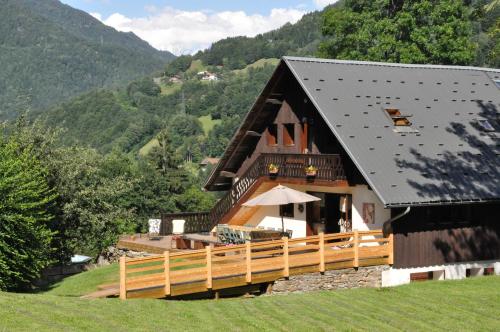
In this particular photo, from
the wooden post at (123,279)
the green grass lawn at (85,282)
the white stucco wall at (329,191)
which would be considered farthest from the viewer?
the green grass lawn at (85,282)

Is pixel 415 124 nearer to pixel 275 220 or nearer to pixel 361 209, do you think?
pixel 361 209

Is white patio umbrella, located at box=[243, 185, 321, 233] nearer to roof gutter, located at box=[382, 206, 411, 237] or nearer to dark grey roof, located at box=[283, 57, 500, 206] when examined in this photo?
dark grey roof, located at box=[283, 57, 500, 206]

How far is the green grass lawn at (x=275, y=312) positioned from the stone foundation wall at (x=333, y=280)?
74 centimetres

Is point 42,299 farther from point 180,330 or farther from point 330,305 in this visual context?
point 330,305

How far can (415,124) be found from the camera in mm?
22859

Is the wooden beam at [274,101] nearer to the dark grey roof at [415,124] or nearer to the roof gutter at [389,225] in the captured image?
the dark grey roof at [415,124]

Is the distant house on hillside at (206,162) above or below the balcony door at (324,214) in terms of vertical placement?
above

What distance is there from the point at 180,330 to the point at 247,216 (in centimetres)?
1534

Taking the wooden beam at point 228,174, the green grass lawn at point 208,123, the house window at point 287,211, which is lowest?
the house window at point 287,211

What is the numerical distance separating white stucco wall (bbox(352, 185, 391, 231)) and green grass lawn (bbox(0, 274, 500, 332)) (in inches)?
105

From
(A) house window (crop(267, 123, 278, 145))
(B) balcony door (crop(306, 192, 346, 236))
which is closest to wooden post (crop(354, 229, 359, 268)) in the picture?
(B) balcony door (crop(306, 192, 346, 236))

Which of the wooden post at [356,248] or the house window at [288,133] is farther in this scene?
the house window at [288,133]

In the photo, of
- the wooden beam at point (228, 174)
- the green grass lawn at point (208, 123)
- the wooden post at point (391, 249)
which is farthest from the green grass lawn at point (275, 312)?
the green grass lawn at point (208, 123)

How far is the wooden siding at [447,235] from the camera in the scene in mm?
20547
